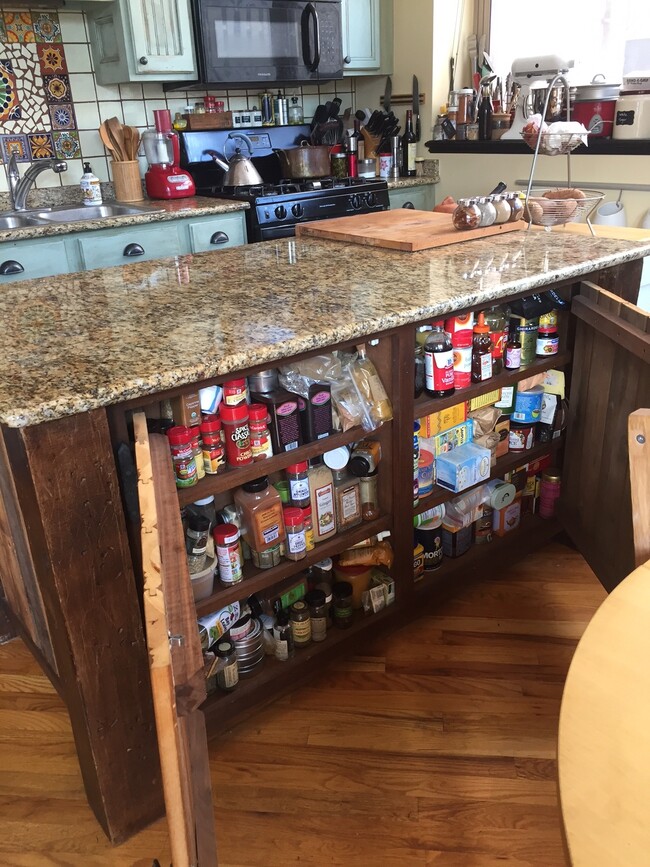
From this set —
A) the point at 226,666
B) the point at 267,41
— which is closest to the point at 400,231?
the point at 226,666

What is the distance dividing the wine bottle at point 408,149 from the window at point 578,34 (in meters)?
0.50

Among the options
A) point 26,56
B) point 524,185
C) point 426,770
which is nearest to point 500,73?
point 524,185

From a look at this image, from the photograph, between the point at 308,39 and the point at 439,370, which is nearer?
the point at 439,370

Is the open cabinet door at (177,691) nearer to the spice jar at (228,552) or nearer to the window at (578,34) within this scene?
the spice jar at (228,552)

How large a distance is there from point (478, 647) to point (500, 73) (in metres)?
3.02

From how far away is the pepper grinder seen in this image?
3922 millimetres

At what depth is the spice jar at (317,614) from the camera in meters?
1.75

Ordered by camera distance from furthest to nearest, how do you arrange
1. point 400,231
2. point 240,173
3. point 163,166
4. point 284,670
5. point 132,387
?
point 240,173
point 163,166
point 400,231
point 284,670
point 132,387

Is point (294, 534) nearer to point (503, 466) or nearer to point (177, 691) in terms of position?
point (503, 466)

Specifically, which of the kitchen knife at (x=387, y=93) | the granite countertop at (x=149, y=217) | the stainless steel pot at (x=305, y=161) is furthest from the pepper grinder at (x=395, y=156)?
the granite countertop at (x=149, y=217)

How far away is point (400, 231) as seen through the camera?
6.97 ft

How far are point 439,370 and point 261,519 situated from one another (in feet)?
1.82

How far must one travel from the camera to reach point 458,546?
2.04m

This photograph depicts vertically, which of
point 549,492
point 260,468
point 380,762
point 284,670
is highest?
point 260,468
